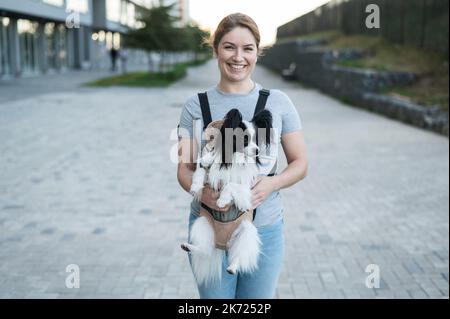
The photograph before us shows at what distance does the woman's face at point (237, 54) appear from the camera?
7.77 feet

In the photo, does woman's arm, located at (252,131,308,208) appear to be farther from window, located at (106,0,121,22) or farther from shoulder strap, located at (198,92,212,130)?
window, located at (106,0,121,22)

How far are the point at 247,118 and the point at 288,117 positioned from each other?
0.24 metres

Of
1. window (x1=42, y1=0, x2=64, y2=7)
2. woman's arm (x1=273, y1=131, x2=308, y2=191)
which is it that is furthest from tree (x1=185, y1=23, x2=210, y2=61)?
window (x1=42, y1=0, x2=64, y2=7)

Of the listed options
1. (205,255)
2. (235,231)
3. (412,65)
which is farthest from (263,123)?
(412,65)

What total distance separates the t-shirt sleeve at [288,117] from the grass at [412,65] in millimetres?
13605

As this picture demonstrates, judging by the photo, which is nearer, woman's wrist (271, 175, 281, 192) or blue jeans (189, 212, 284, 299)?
woman's wrist (271, 175, 281, 192)

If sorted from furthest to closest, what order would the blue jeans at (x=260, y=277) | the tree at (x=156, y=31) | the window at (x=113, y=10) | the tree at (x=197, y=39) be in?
the window at (x=113, y=10), the tree at (x=156, y=31), the tree at (x=197, y=39), the blue jeans at (x=260, y=277)

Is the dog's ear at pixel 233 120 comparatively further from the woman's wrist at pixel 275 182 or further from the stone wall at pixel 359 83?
the stone wall at pixel 359 83

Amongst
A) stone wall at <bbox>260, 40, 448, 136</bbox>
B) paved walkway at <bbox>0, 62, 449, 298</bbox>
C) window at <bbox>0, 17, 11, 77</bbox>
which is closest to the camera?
paved walkway at <bbox>0, 62, 449, 298</bbox>

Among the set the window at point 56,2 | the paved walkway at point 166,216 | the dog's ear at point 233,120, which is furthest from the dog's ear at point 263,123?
the window at point 56,2

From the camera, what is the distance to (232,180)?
7.19 feet

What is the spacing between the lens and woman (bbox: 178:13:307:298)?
2.37 m

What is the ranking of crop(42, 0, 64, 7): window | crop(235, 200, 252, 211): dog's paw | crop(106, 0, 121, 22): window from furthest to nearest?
crop(106, 0, 121, 22): window, crop(42, 0, 64, 7): window, crop(235, 200, 252, 211): dog's paw

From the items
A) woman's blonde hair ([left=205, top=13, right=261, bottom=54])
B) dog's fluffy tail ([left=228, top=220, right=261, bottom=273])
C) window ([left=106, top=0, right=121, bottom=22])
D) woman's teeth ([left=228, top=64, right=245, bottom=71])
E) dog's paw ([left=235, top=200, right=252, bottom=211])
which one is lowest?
dog's fluffy tail ([left=228, top=220, right=261, bottom=273])
